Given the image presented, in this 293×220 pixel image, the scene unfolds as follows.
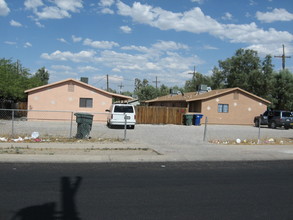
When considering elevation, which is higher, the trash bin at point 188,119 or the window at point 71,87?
the window at point 71,87

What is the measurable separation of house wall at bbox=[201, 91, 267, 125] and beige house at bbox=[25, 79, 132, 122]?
35.0 ft

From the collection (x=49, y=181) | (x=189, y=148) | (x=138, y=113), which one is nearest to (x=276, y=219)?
(x=49, y=181)

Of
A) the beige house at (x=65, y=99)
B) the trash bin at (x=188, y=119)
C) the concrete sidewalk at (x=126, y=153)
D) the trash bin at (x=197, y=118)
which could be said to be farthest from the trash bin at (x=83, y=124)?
the trash bin at (x=197, y=118)

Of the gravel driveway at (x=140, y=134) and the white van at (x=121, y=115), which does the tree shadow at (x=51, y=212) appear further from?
the white van at (x=121, y=115)

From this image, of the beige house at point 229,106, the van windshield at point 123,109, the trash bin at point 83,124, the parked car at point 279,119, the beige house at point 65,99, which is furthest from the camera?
the beige house at point 229,106

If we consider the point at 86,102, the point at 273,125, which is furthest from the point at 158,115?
the point at 273,125

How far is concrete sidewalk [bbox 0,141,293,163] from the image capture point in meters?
10.4

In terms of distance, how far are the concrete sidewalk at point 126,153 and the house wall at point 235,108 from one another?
59.0 feet

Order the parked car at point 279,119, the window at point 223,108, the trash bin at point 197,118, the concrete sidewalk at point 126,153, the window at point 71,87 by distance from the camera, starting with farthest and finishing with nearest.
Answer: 1. the window at point 223,108
2. the trash bin at point 197,118
3. the window at point 71,87
4. the parked car at point 279,119
5. the concrete sidewalk at point 126,153

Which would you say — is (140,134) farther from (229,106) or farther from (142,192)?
(229,106)

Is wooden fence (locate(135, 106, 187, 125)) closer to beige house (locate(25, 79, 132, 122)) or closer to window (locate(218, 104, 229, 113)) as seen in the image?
beige house (locate(25, 79, 132, 122))

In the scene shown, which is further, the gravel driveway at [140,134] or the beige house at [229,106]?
the beige house at [229,106]

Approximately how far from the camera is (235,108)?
3300 cm

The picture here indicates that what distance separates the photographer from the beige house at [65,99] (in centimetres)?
2803
